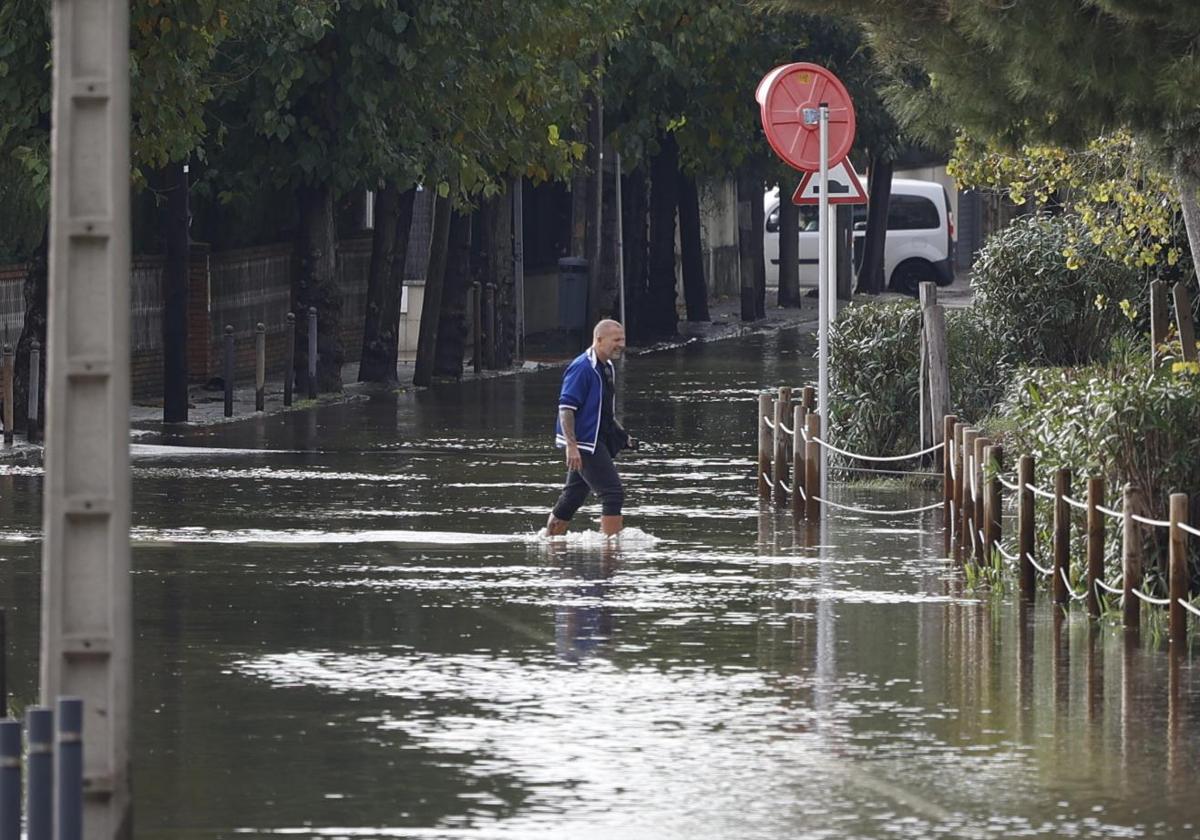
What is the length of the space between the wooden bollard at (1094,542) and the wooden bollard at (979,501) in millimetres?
1884

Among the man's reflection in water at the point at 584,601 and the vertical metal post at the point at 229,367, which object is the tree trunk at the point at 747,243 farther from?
the man's reflection in water at the point at 584,601

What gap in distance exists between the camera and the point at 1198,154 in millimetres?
14094

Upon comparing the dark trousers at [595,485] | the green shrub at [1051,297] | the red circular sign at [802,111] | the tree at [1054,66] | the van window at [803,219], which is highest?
the van window at [803,219]

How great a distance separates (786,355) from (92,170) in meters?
32.4

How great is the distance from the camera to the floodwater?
8906 mm

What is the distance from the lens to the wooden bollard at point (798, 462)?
18453 millimetres

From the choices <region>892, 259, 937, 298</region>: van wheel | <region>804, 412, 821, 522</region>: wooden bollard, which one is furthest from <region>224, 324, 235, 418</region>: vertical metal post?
<region>892, 259, 937, 298</region>: van wheel

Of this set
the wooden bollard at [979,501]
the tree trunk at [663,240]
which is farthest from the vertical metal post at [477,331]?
the wooden bollard at [979,501]

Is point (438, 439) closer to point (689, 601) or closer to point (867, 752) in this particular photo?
point (689, 601)

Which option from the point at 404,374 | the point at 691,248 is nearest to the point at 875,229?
the point at 691,248

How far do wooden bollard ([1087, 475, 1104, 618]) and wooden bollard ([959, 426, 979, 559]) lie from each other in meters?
2.37

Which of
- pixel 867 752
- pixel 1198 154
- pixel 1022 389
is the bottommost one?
pixel 867 752

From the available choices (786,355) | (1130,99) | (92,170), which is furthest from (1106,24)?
(786,355)

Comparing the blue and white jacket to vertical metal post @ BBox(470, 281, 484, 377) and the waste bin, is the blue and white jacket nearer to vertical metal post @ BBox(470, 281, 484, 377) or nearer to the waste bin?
vertical metal post @ BBox(470, 281, 484, 377)
